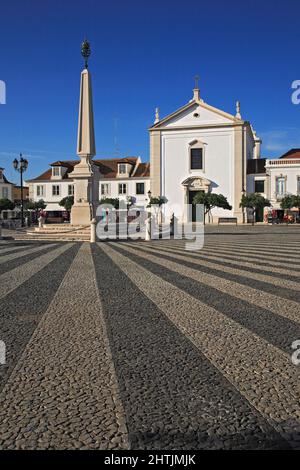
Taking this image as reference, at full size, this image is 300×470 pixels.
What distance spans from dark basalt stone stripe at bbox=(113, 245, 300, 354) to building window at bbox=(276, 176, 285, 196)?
45.8 m

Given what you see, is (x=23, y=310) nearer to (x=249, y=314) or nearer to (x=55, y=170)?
(x=249, y=314)

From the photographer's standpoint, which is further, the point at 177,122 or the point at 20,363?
the point at 177,122

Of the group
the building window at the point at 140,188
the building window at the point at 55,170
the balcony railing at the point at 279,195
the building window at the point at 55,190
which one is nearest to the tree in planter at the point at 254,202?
the balcony railing at the point at 279,195

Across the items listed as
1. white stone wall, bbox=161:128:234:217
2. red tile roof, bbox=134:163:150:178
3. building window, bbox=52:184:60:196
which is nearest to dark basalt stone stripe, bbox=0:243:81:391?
white stone wall, bbox=161:128:234:217

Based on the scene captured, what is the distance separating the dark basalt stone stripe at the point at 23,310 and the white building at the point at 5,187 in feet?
221

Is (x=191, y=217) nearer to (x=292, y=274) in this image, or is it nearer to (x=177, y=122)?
(x=177, y=122)

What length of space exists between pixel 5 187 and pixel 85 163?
52.6 metres

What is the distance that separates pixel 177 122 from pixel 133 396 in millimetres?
53193

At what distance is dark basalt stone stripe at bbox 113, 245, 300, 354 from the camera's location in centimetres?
424

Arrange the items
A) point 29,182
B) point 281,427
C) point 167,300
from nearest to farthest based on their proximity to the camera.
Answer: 1. point 281,427
2. point 167,300
3. point 29,182

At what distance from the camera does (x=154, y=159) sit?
54500 millimetres

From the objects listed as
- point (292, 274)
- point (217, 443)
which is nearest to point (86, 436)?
point (217, 443)

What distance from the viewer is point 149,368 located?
340 cm

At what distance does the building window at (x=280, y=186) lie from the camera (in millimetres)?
51312
